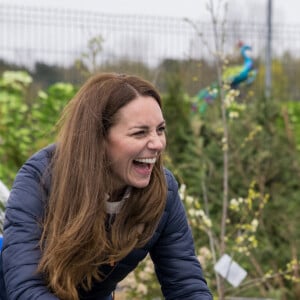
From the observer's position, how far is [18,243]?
2.26m

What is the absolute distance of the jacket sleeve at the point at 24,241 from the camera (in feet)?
7.30

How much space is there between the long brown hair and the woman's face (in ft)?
0.07

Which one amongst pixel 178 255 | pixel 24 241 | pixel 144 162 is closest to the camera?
pixel 24 241

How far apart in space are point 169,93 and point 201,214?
11.9 ft

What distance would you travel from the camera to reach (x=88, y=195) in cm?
233

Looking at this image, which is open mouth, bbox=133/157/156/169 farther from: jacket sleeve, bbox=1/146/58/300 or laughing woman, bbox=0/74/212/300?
jacket sleeve, bbox=1/146/58/300

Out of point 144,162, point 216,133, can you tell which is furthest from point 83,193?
point 216,133

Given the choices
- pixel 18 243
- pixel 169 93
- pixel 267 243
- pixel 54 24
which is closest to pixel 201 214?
pixel 267 243

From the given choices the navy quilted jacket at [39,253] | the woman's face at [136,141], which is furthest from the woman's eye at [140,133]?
the navy quilted jacket at [39,253]

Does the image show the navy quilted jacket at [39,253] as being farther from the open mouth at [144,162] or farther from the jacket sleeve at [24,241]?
the open mouth at [144,162]

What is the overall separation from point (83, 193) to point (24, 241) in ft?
0.69

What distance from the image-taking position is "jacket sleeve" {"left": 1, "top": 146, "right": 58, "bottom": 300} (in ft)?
7.30

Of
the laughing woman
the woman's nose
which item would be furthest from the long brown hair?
the woman's nose

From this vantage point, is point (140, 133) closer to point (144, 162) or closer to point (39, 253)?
point (144, 162)
